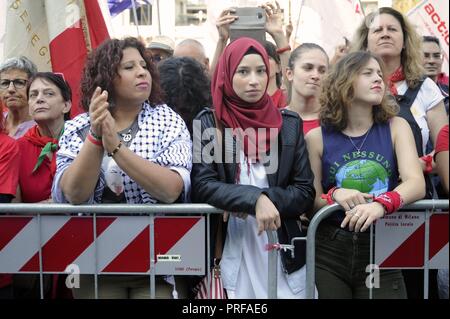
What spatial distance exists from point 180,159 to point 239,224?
423mm

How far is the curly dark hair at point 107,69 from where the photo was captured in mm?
3650

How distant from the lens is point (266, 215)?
3266 millimetres

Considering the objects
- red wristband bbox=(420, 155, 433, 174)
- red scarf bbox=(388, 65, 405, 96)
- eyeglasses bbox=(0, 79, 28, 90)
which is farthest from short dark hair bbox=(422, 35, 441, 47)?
eyeglasses bbox=(0, 79, 28, 90)

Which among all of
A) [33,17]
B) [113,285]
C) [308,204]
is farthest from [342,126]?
[33,17]

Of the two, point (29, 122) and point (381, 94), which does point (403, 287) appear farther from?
point (29, 122)

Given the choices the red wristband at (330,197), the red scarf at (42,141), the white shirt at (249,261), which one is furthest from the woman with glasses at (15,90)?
the red wristband at (330,197)

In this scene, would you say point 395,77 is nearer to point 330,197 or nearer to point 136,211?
point 330,197

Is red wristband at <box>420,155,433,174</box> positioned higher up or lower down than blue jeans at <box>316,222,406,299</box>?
higher up

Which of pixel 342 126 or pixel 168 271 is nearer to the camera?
pixel 168 271

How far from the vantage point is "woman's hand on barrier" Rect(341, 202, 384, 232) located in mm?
3283

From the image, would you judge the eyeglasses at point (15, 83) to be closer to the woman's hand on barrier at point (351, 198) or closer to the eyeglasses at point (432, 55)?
the woman's hand on barrier at point (351, 198)

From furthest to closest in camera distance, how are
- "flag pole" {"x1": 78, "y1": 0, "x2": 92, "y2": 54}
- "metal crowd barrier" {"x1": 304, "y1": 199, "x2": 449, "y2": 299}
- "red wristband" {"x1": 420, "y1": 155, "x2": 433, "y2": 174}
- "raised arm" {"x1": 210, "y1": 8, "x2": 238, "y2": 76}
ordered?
"flag pole" {"x1": 78, "y1": 0, "x2": 92, "y2": 54}
"raised arm" {"x1": 210, "y1": 8, "x2": 238, "y2": 76}
"red wristband" {"x1": 420, "y1": 155, "x2": 433, "y2": 174}
"metal crowd barrier" {"x1": 304, "y1": 199, "x2": 449, "y2": 299}

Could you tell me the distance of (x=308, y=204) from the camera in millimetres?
3471

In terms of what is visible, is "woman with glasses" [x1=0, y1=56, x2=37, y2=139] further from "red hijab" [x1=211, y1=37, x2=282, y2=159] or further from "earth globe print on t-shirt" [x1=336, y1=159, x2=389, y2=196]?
"earth globe print on t-shirt" [x1=336, y1=159, x2=389, y2=196]
